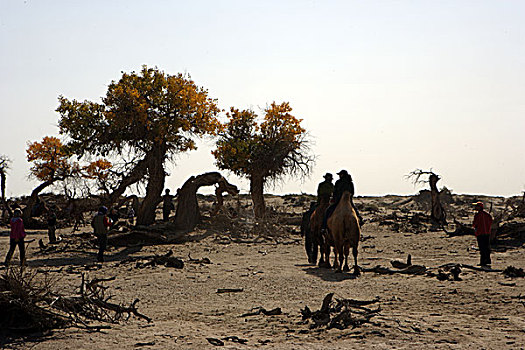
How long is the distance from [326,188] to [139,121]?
11775mm

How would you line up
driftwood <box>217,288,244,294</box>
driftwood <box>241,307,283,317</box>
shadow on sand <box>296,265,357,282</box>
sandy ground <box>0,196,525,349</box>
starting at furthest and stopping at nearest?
shadow on sand <box>296,265,357,282</box>
driftwood <box>217,288,244,294</box>
driftwood <box>241,307,283,317</box>
sandy ground <box>0,196,525,349</box>

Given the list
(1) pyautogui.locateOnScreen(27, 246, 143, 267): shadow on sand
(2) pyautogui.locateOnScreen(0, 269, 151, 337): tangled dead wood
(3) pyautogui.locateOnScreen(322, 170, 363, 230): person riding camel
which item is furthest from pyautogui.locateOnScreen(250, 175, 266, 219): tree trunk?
(2) pyautogui.locateOnScreen(0, 269, 151, 337): tangled dead wood

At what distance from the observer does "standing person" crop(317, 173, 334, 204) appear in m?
15.2

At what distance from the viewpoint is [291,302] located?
1047 centimetres

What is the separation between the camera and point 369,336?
7773 mm

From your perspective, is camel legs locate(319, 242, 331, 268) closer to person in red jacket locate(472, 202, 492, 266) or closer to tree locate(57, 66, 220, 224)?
person in red jacket locate(472, 202, 492, 266)

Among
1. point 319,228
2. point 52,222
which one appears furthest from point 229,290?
point 52,222

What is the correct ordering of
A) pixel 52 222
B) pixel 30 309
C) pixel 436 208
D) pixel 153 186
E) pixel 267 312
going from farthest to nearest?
pixel 436 208, pixel 153 186, pixel 52 222, pixel 267 312, pixel 30 309

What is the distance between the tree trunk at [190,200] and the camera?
992 inches

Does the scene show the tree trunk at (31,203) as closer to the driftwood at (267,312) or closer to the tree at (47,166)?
the tree at (47,166)

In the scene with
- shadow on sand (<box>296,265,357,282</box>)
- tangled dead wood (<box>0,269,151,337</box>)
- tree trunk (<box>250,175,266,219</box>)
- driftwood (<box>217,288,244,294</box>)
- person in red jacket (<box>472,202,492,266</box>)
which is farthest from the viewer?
tree trunk (<box>250,175,266,219</box>)

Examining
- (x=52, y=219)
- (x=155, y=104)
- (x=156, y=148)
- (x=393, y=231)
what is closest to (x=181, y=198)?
(x=156, y=148)

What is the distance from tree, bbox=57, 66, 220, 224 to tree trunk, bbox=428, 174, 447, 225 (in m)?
11.1

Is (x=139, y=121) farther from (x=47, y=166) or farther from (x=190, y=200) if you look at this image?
(x=47, y=166)
